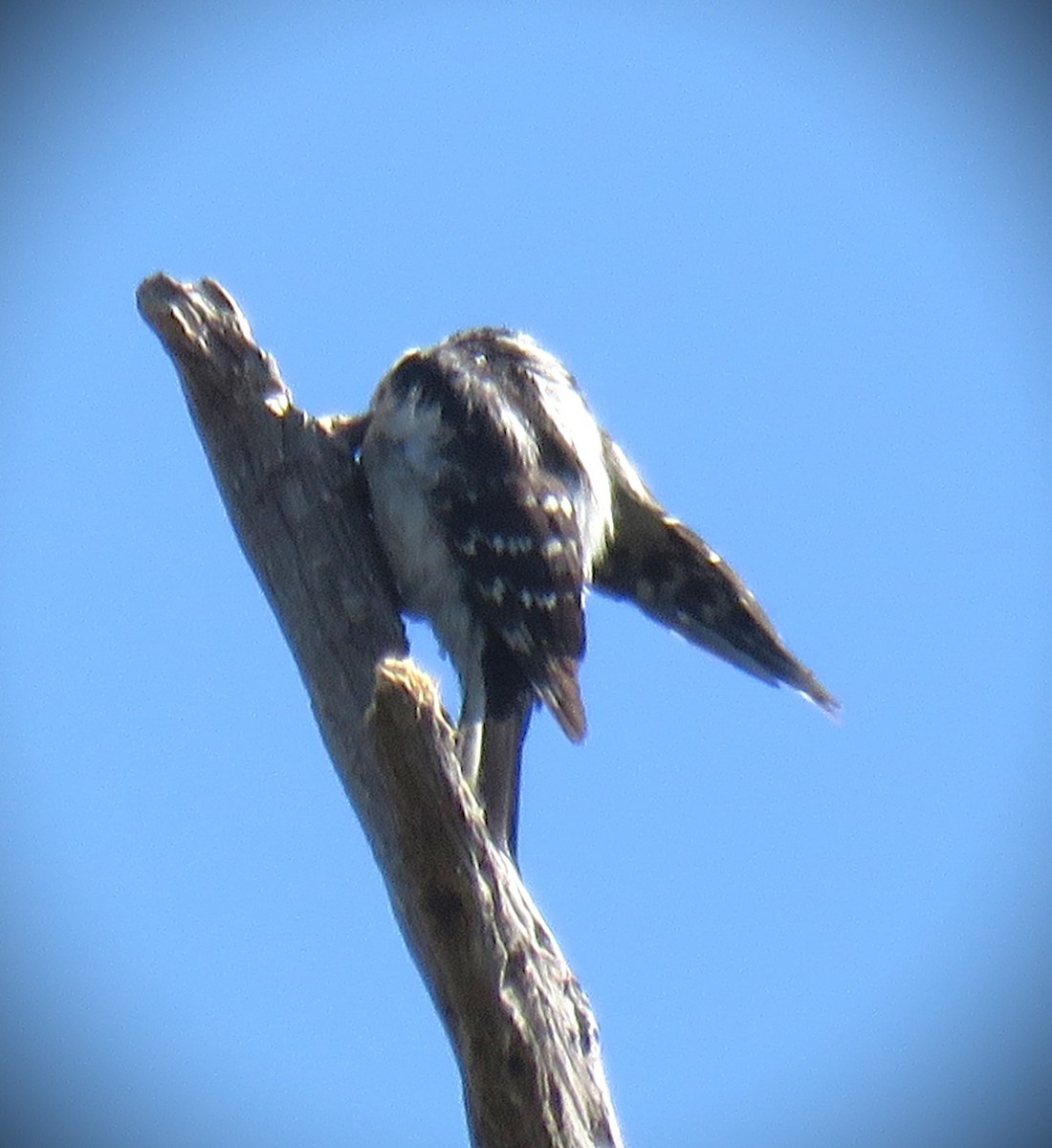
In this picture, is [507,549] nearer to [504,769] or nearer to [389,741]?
[504,769]

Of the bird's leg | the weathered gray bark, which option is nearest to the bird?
the bird's leg

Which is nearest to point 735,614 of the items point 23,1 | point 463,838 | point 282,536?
point 282,536

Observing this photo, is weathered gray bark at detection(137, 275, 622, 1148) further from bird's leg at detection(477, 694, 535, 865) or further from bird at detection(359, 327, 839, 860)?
bird's leg at detection(477, 694, 535, 865)

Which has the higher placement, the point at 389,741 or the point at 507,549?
the point at 507,549

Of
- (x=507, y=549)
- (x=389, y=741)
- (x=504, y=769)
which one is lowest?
(x=389, y=741)

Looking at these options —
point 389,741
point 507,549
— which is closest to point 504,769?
point 507,549

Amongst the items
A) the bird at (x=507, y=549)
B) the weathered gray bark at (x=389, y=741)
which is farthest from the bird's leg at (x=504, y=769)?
the weathered gray bark at (x=389, y=741)

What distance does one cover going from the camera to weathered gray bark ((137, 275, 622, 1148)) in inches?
113

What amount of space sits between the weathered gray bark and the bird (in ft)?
0.51

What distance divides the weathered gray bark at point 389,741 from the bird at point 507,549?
0.15 meters

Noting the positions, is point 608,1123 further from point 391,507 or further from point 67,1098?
point 67,1098

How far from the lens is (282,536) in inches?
152

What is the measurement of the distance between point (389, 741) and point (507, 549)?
49.5 inches

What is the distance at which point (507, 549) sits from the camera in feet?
13.2
